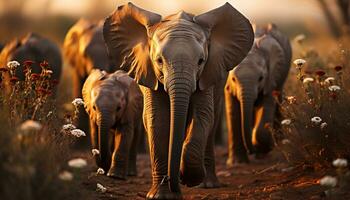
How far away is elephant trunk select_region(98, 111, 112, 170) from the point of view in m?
10.7

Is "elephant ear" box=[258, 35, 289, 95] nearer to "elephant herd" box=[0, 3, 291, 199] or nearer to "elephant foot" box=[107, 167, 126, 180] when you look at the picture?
"elephant herd" box=[0, 3, 291, 199]

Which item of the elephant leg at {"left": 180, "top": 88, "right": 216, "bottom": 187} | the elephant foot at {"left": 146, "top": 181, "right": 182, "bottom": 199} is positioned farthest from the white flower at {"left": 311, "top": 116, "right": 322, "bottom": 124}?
the elephant foot at {"left": 146, "top": 181, "right": 182, "bottom": 199}

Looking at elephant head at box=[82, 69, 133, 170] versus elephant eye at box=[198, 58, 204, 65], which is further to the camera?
elephant head at box=[82, 69, 133, 170]

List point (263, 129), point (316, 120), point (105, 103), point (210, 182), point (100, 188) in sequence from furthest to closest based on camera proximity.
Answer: point (263, 129) < point (105, 103) < point (210, 182) < point (316, 120) < point (100, 188)

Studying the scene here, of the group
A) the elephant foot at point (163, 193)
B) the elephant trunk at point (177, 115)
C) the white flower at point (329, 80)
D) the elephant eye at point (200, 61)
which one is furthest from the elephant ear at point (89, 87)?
the elephant trunk at point (177, 115)

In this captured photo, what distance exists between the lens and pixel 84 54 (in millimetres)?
15961

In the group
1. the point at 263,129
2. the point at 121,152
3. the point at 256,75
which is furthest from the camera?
the point at 263,129

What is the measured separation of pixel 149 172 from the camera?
501 inches

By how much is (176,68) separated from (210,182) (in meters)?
3.03

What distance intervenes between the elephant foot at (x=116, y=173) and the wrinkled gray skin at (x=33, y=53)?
316 cm

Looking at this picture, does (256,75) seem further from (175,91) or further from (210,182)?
(175,91)

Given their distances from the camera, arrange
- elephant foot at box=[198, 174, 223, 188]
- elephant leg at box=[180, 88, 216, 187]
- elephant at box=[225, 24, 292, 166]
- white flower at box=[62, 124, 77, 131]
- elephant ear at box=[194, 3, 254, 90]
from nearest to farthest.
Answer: elephant leg at box=[180, 88, 216, 187]
white flower at box=[62, 124, 77, 131]
elephant ear at box=[194, 3, 254, 90]
elephant foot at box=[198, 174, 223, 188]
elephant at box=[225, 24, 292, 166]

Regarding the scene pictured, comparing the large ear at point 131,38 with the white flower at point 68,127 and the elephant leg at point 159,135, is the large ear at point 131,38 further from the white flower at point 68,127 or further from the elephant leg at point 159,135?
the white flower at point 68,127

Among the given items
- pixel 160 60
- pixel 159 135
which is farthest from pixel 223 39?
pixel 159 135
